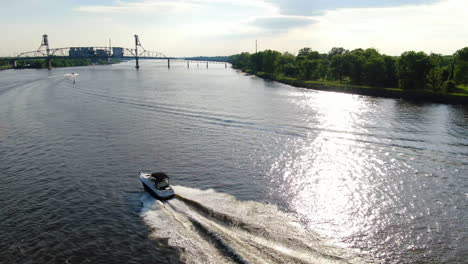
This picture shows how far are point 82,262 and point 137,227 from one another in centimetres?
605

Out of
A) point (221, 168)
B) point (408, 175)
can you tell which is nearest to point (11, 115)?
point (221, 168)

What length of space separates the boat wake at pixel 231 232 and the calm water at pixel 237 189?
13 centimetres

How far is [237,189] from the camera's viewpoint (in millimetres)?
39500

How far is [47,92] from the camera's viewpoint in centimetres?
12069

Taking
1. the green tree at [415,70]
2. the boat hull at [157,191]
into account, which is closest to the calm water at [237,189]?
the boat hull at [157,191]

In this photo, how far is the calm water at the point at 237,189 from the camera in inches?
1108

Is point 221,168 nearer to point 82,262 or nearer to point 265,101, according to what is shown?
point 82,262

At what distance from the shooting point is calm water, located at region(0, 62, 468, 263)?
92.3 ft

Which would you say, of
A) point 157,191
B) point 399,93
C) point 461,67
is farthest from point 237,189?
point 461,67

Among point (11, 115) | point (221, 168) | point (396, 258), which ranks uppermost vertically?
point (11, 115)

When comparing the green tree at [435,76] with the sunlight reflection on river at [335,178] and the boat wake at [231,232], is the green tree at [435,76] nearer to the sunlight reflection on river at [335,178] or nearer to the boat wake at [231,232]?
the sunlight reflection on river at [335,178]

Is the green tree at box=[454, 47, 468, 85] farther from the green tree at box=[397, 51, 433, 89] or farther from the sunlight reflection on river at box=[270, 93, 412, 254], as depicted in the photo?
the sunlight reflection on river at box=[270, 93, 412, 254]

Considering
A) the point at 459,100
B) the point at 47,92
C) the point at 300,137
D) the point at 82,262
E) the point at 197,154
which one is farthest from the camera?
the point at 47,92

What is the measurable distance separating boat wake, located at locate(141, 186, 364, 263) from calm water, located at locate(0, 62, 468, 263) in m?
0.13
